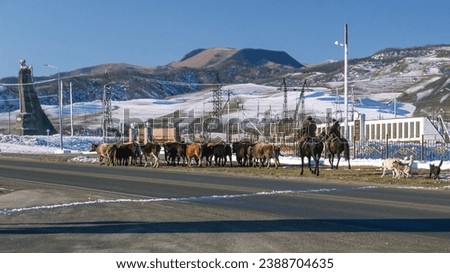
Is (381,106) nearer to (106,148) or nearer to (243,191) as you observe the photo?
(106,148)

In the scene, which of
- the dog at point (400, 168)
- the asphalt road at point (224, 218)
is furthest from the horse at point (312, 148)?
the asphalt road at point (224, 218)

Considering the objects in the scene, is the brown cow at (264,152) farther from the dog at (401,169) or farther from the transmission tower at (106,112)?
the transmission tower at (106,112)

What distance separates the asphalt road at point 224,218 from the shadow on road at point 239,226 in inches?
0.8

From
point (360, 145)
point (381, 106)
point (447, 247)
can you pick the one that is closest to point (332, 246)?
point (447, 247)

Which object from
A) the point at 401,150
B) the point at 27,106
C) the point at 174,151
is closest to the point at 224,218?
the point at 174,151

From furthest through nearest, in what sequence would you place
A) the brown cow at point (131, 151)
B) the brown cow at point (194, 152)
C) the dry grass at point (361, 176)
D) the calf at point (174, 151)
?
the brown cow at point (131, 151)
the calf at point (174, 151)
the brown cow at point (194, 152)
the dry grass at point (361, 176)

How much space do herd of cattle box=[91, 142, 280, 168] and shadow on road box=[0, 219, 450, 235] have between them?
2556 cm

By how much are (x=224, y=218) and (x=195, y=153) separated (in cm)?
2887

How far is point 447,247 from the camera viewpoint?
1140 centimetres

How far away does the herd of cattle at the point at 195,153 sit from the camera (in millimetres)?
42350

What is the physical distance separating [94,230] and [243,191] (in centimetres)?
1046

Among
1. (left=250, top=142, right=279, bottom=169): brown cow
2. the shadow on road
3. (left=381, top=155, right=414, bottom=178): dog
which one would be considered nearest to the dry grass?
(left=381, top=155, right=414, bottom=178): dog

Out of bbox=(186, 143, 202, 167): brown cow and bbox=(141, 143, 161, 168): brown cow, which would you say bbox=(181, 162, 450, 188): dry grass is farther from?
bbox=(141, 143, 161, 168): brown cow

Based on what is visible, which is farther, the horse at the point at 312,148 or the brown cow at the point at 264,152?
the brown cow at the point at 264,152
